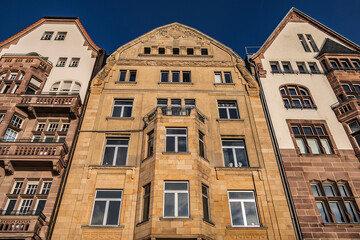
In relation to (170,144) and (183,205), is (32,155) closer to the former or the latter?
(170,144)

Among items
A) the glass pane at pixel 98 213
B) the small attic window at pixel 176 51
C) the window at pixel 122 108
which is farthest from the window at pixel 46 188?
the small attic window at pixel 176 51

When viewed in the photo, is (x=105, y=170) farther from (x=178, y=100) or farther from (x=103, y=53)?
(x=103, y=53)

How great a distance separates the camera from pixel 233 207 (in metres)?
17.0

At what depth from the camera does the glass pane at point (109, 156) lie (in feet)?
62.3

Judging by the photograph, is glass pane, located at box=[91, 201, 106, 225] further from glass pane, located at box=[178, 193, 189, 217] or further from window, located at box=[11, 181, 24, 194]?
window, located at box=[11, 181, 24, 194]

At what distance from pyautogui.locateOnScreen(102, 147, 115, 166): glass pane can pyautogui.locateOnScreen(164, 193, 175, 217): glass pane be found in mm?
5186

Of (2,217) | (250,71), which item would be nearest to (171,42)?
(250,71)

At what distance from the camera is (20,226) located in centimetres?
1444

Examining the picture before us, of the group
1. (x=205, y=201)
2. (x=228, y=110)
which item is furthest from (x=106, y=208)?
(x=228, y=110)

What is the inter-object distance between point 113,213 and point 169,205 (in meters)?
3.57

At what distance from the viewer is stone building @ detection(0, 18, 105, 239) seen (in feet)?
53.7

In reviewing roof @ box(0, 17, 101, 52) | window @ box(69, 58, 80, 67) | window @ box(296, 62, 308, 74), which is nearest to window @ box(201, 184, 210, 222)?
window @ box(296, 62, 308, 74)

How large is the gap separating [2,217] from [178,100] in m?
14.2

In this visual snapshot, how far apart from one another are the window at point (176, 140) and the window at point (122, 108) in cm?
466
